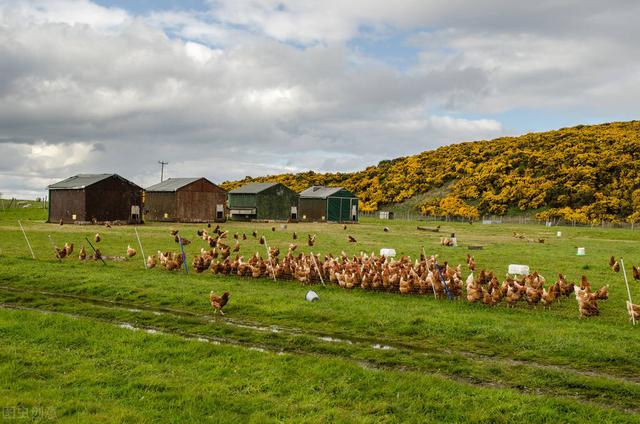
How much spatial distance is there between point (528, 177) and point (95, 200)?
225 ft

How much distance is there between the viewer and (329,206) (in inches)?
3302

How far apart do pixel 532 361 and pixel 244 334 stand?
6.45m

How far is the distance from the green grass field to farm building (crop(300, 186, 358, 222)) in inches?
2528

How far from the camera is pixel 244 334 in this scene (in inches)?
508

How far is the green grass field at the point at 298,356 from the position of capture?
27.2ft

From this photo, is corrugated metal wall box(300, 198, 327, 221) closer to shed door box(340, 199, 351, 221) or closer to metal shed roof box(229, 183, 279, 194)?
shed door box(340, 199, 351, 221)

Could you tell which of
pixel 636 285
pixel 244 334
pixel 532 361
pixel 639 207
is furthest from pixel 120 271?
pixel 639 207

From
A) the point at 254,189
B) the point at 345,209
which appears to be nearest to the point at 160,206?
the point at 254,189

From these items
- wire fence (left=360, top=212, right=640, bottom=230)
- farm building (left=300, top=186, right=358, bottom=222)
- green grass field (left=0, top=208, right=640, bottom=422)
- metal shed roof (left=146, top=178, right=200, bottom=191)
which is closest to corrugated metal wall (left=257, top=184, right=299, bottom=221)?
farm building (left=300, top=186, right=358, bottom=222)

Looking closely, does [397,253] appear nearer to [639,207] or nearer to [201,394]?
[201,394]

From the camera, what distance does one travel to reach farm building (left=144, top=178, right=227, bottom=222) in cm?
6919

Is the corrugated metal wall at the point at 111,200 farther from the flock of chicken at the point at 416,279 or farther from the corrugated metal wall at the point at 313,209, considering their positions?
the flock of chicken at the point at 416,279

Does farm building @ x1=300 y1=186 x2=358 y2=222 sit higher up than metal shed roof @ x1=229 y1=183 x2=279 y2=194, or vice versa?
metal shed roof @ x1=229 y1=183 x2=279 y2=194

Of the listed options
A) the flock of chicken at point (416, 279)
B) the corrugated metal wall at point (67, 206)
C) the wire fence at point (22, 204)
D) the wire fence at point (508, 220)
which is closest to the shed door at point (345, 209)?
the wire fence at point (508, 220)
